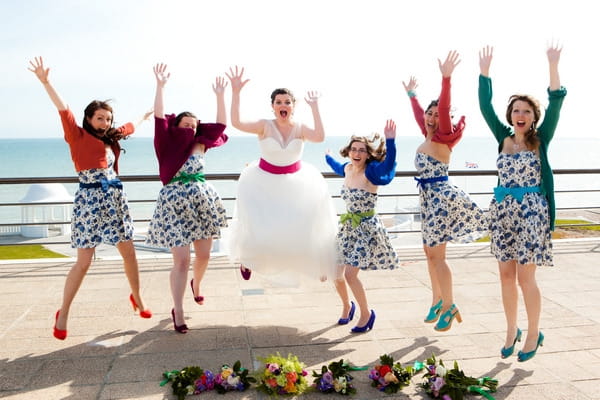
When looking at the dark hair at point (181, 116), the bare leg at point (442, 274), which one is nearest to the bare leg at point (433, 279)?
the bare leg at point (442, 274)

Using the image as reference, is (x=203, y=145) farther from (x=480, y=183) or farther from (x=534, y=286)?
(x=480, y=183)

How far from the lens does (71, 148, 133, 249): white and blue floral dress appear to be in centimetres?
395

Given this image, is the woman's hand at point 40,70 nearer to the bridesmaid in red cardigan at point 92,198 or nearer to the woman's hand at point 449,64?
the bridesmaid in red cardigan at point 92,198

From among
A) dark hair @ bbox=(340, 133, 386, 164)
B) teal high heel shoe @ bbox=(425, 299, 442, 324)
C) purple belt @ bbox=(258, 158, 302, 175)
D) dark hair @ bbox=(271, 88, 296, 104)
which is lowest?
teal high heel shoe @ bbox=(425, 299, 442, 324)

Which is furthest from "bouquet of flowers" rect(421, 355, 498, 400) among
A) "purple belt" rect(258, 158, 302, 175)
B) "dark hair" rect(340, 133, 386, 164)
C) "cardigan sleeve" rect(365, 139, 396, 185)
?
"purple belt" rect(258, 158, 302, 175)

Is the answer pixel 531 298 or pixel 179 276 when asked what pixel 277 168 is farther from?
pixel 531 298

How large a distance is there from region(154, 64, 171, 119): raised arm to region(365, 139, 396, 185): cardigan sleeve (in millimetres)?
1646

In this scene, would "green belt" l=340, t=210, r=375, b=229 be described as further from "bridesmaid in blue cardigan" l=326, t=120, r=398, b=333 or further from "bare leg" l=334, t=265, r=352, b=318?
"bare leg" l=334, t=265, r=352, b=318

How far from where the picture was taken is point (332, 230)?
4.31 meters

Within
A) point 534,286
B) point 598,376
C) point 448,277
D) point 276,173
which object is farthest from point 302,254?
point 598,376

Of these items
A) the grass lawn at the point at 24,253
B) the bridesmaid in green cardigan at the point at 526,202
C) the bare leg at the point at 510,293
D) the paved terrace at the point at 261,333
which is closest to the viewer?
the paved terrace at the point at 261,333

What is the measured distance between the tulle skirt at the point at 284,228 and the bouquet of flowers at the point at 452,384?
1.23 metres

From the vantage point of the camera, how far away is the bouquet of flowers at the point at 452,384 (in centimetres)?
305

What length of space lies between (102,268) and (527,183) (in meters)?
4.83
